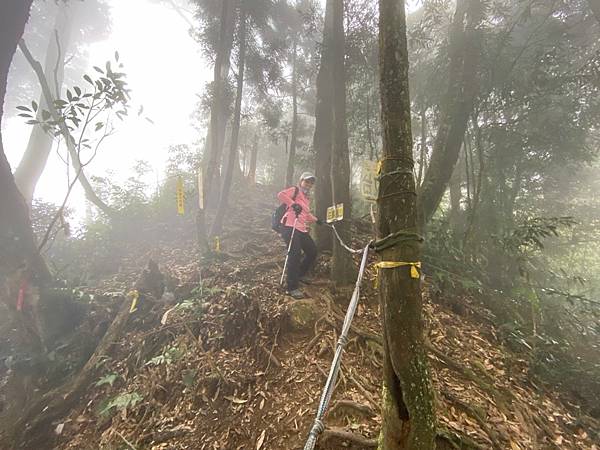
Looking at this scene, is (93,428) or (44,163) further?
(44,163)

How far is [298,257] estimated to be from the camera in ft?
17.3

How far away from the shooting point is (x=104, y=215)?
11.1m

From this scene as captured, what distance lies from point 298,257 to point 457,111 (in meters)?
4.35

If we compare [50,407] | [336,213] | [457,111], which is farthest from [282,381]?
[457,111]

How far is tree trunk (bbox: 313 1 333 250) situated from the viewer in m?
6.14

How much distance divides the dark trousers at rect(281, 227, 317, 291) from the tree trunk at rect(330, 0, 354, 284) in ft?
1.75

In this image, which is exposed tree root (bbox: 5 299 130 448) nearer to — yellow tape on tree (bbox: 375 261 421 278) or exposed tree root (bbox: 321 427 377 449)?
exposed tree root (bbox: 321 427 377 449)

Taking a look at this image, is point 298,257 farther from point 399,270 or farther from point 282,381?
point 399,270

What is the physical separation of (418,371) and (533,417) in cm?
232

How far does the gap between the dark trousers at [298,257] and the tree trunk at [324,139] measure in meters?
0.64

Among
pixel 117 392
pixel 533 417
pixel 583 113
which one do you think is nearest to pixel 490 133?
pixel 583 113

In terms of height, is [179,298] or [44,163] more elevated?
[44,163]

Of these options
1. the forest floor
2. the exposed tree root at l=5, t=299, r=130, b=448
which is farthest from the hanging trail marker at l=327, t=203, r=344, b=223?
the exposed tree root at l=5, t=299, r=130, b=448

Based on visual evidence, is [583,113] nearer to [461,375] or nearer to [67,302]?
[461,375]
